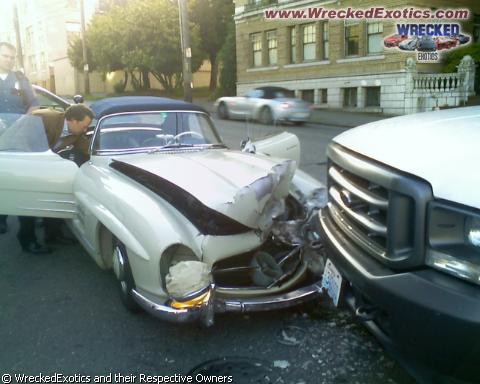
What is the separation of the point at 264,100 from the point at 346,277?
15.0m

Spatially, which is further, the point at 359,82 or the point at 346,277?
the point at 359,82

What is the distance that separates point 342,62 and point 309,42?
2863mm

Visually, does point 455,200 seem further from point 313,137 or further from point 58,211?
point 313,137

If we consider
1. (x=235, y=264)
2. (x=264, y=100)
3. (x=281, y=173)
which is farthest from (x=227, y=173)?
(x=264, y=100)

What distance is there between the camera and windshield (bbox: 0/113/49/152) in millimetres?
4855

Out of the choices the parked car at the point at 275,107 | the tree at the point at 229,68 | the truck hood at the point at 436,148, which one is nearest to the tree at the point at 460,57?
the parked car at the point at 275,107

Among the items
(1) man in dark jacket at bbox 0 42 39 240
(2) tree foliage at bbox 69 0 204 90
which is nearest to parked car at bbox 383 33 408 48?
(2) tree foliage at bbox 69 0 204 90

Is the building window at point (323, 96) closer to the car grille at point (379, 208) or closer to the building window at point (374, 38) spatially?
the building window at point (374, 38)

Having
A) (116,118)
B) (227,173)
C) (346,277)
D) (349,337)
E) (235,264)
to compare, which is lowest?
(349,337)

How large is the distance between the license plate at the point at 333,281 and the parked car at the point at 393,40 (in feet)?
66.1

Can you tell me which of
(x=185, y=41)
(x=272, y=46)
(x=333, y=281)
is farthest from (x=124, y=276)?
(x=272, y=46)

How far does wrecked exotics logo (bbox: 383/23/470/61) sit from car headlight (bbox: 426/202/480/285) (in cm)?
2066

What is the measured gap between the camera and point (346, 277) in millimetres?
2484

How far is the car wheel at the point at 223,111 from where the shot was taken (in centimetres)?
1970
